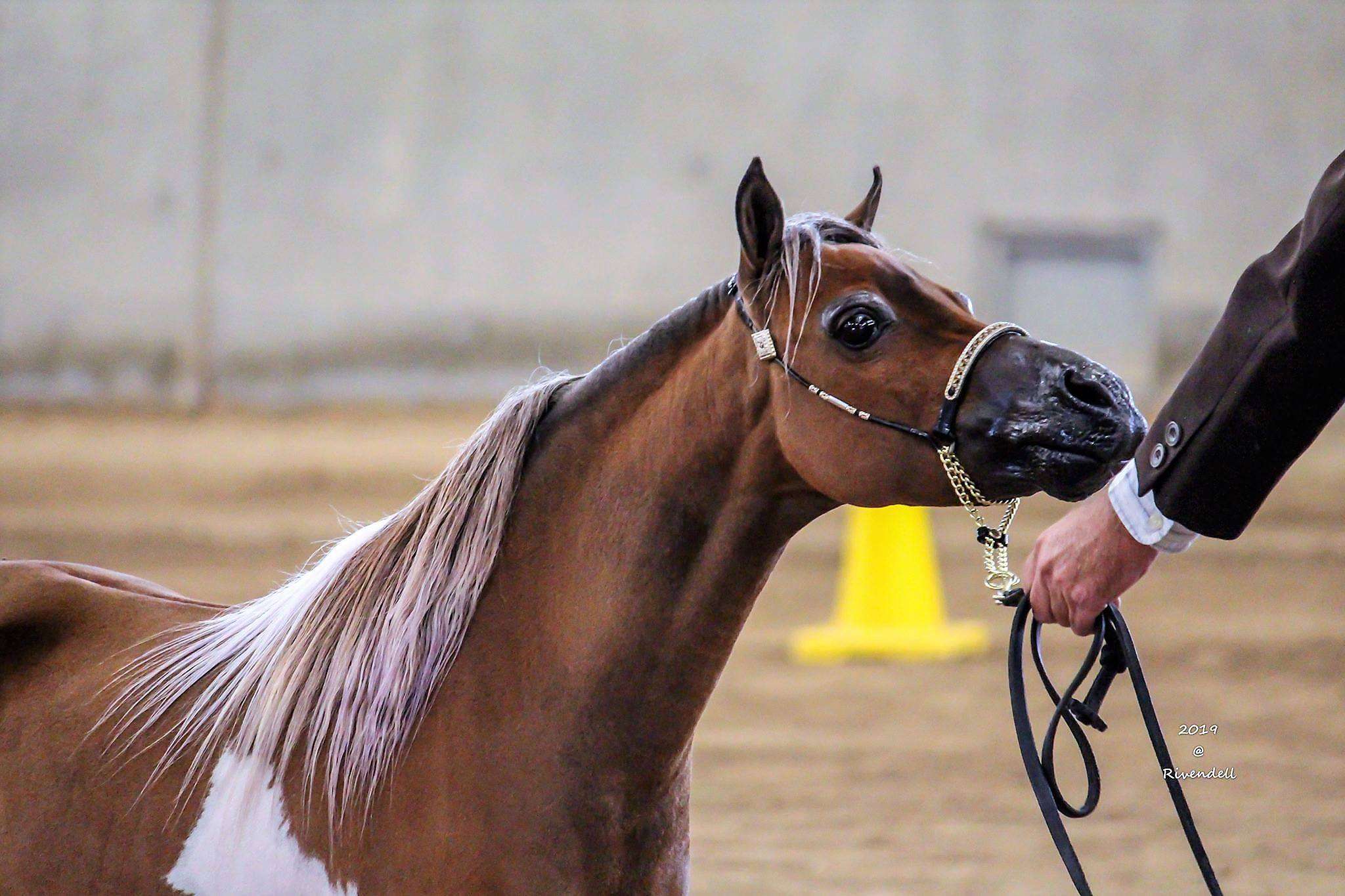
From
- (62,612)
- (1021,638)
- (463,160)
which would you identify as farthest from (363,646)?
(463,160)

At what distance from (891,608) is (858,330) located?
5076 millimetres

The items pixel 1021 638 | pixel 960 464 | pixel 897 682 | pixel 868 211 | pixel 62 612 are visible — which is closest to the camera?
pixel 960 464

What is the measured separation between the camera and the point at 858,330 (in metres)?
1.69

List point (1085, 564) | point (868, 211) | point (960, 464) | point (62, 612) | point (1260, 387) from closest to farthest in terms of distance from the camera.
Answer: point (1260, 387) < point (1085, 564) < point (960, 464) < point (868, 211) < point (62, 612)

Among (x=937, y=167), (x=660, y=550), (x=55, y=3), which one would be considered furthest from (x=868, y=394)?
(x=55, y=3)

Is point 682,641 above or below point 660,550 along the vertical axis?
below

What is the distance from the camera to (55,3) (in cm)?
1201

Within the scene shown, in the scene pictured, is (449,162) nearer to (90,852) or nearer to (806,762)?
(806,762)

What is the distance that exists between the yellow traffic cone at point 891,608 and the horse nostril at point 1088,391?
4.89m

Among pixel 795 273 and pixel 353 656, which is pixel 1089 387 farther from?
pixel 353 656

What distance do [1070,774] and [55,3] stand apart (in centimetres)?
1179

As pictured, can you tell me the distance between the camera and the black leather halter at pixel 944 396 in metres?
1.61

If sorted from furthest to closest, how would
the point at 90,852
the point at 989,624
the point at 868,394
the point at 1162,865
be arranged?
the point at 989,624
the point at 1162,865
the point at 90,852
the point at 868,394

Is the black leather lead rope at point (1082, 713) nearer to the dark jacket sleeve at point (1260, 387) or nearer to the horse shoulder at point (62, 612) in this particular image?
the dark jacket sleeve at point (1260, 387)
